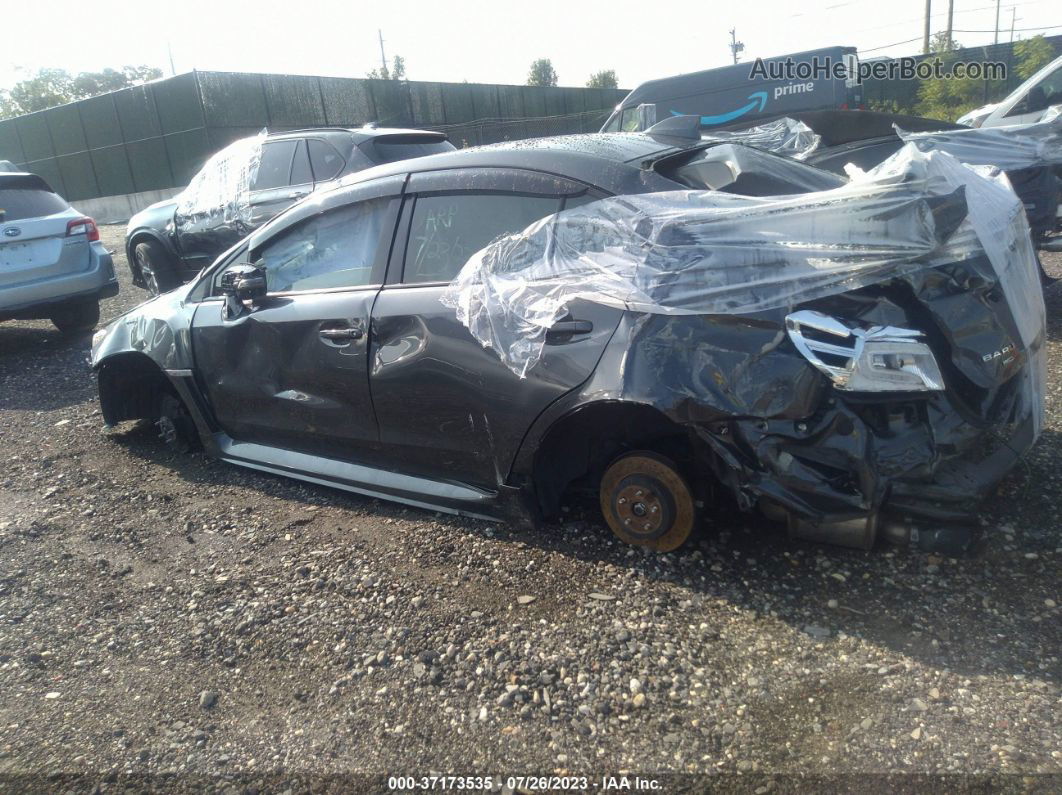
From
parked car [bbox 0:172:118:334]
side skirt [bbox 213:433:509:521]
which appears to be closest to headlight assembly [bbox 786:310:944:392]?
side skirt [bbox 213:433:509:521]

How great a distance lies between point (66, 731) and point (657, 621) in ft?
6.44

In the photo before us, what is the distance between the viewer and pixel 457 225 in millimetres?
3439

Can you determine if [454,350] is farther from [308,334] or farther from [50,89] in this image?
[50,89]

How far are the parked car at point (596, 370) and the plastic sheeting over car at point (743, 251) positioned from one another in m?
0.03

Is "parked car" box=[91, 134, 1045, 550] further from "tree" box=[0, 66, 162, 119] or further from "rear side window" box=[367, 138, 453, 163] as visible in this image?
"tree" box=[0, 66, 162, 119]

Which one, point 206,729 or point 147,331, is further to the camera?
point 147,331

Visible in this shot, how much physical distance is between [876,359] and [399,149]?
6.82 meters

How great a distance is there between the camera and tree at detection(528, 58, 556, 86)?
6606cm

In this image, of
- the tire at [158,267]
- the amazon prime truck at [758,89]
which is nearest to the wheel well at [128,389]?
the tire at [158,267]

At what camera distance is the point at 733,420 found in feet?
8.84

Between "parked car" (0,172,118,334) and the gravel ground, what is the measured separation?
457 centimetres

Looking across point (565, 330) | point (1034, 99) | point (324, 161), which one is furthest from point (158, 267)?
point (1034, 99)

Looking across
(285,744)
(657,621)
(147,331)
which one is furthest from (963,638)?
(147,331)

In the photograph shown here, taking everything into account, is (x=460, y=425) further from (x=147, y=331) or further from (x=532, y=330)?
(x=147, y=331)
